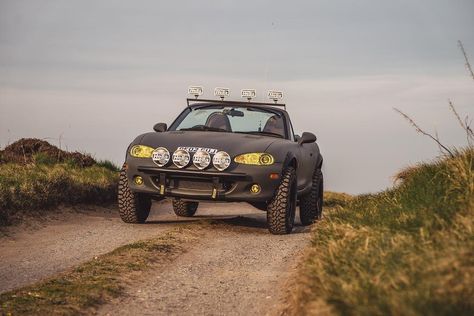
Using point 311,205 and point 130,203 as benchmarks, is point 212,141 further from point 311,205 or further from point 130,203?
point 311,205

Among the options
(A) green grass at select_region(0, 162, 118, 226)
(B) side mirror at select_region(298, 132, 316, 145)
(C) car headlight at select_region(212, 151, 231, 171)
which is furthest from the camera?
(B) side mirror at select_region(298, 132, 316, 145)

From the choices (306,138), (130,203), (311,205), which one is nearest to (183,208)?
(311,205)

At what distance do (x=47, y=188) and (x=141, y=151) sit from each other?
2346 mm

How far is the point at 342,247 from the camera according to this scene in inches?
184

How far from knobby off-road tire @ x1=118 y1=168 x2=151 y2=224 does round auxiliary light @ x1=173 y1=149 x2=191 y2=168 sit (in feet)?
3.20

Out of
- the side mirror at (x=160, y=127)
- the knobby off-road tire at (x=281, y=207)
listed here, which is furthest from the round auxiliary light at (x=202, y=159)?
the side mirror at (x=160, y=127)

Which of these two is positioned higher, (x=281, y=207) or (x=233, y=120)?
(x=233, y=120)

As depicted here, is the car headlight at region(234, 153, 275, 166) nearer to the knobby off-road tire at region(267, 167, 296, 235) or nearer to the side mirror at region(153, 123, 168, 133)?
the knobby off-road tire at region(267, 167, 296, 235)

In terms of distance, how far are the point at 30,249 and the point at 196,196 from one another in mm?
2126

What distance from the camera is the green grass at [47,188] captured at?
941 centimetres

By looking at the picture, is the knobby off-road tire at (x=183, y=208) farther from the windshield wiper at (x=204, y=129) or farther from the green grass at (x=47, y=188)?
A: the windshield wiper at (x=204, y=129)

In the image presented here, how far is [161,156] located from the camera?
28.1 ft

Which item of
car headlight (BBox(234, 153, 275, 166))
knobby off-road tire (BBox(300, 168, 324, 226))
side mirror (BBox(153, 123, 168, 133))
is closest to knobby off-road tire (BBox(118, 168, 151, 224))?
side mirror (BBox(153, 123, 168, 133))

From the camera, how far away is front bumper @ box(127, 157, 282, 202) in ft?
27.8
